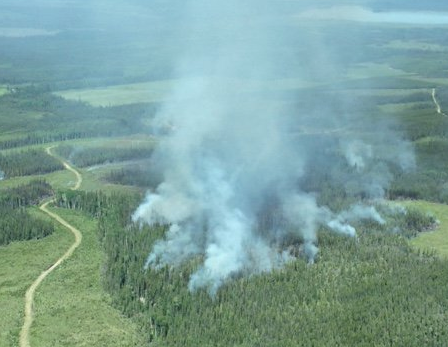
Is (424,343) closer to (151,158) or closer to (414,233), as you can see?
(414,233)

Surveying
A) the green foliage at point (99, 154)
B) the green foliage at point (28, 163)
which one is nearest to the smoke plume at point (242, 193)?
the green foliage at point (99, 154)

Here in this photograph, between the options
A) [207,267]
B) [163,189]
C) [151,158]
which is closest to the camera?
[207,267]

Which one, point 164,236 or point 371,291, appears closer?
point 371,291

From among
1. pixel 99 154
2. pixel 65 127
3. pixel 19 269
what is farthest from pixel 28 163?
pixel 19 269

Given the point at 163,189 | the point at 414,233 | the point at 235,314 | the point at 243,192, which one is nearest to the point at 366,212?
the point at 414,233

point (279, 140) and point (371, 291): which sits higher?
point (371, 291)

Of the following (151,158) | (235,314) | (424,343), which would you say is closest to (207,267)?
(235,314)

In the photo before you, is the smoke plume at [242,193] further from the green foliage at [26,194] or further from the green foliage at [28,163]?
the green foliage at [28,163]

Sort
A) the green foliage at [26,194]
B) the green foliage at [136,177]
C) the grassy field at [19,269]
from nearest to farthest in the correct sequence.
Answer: the grassy field at [19,269]
the green foliage at [26,194]
the green foliage at [136,177]

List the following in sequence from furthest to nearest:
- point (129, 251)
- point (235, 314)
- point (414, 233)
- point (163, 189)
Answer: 1. point (163, 189)
2. point (414, 233)
3. point (129, 251)
4. point (235, 314)
